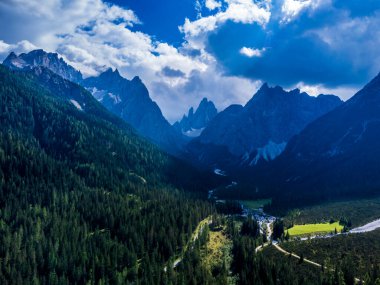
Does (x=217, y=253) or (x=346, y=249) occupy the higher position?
(x=217, y=253)

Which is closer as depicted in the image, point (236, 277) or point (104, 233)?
point (236, 277)

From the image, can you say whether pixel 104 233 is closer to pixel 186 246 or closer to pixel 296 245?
pixel 186 246

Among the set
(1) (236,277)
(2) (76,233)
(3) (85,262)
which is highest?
(2) (76,233)

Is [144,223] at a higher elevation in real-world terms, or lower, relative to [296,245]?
higher

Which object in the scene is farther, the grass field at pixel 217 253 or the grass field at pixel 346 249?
the grass field at pixel 217 253

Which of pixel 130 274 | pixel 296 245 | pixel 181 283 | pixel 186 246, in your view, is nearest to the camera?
pixel 181 283

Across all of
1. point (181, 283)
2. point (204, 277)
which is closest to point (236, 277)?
point (204, 277)

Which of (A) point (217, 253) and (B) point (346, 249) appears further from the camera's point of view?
Answer: (A) point (217, 253)

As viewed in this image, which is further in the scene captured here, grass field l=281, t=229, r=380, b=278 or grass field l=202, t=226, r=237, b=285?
grass field l=202, t=226, r=237, b=285

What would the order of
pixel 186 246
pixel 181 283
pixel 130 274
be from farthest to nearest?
pixel 186 246
pixel 130 274
pixel 181 283

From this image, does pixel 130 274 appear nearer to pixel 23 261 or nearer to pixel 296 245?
pixel 23 261
